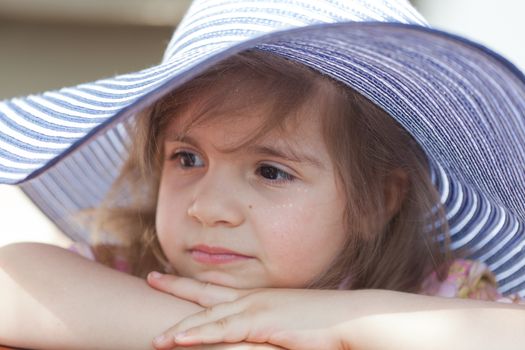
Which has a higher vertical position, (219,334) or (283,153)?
(283,153)

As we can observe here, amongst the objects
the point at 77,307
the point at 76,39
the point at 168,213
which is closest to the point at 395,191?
the point at 168,213

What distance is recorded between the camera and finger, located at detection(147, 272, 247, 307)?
144cm

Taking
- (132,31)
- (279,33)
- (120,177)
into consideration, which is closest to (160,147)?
(120,177)

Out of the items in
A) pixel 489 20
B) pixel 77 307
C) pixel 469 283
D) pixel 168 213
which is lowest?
pixel 77 307

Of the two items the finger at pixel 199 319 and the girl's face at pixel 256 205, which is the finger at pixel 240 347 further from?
the girl's face at pixel 256 205

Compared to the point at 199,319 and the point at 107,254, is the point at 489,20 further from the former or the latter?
the point at 199,319

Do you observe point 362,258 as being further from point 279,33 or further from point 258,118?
point 279,33

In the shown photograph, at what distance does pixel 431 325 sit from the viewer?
1.28 m

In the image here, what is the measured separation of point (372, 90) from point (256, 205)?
0.26 meters

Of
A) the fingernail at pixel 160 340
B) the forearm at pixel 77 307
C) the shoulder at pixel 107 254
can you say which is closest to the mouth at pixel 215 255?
the forearm at pixel 77 307

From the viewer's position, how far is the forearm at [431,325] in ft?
4.15

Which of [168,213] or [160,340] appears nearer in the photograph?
[160,340]

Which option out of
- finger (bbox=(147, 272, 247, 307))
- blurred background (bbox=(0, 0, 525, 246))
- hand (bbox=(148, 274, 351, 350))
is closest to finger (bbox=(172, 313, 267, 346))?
hand (bbox=(148, 274, 351, 350))

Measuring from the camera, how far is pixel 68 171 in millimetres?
1841
